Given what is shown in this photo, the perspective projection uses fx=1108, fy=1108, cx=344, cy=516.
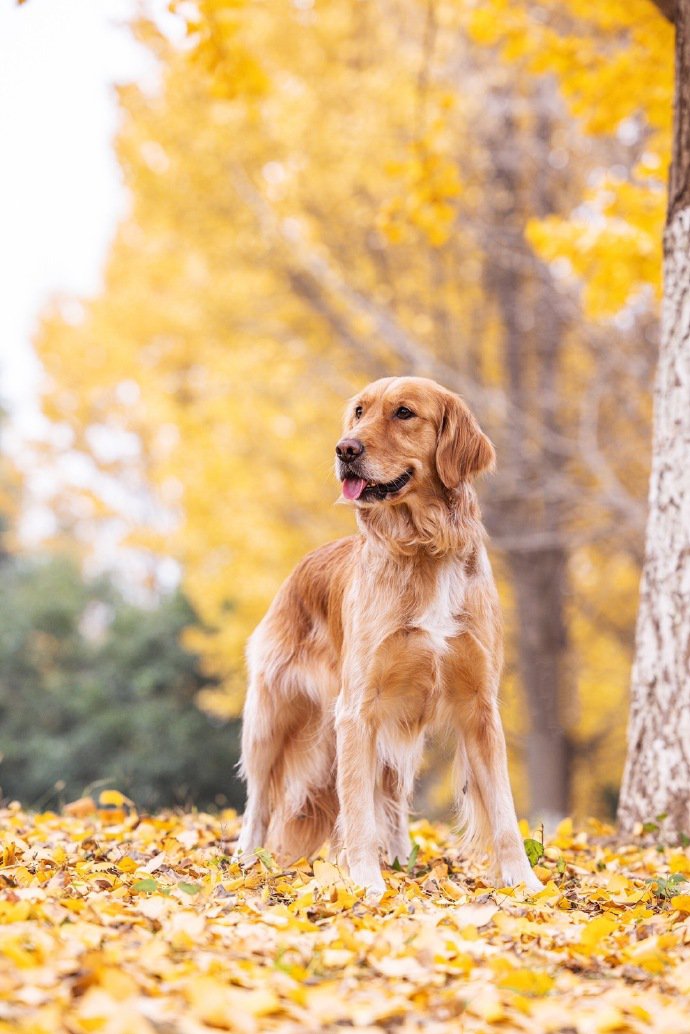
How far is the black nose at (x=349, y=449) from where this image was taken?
3754 mm

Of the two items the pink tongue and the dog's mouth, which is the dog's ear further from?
the pink tongue

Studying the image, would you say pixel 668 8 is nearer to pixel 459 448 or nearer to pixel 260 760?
pixel 459 448

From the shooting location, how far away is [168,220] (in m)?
12.7

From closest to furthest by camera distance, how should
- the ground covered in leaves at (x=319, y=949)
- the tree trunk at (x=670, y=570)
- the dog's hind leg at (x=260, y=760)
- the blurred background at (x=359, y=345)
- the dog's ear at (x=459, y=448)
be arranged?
the ground covered in leaves at (x=319, y=949) → the dog's ear at (x=459, y=448) → the dog's hind leg at (x=260, y=760) → the tree trunk at (x=670, y=570) → the blurred background at (x=359, y=345)

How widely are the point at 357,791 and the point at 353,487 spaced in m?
1.07

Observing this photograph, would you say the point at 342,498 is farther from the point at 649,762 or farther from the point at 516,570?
the point at 516,570

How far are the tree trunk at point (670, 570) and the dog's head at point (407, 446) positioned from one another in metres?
1.37

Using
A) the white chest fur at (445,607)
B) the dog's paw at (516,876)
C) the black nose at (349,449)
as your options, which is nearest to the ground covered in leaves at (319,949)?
the dog's paw at (516,876)

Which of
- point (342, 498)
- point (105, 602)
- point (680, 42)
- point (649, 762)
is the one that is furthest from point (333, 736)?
point (105, 602)

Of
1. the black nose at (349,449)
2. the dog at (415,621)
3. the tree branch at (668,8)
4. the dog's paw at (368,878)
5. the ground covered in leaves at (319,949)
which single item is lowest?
the dog's paw at (368,878)

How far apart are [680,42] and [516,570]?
25.5ft

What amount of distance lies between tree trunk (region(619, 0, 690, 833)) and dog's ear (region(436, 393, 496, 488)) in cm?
136

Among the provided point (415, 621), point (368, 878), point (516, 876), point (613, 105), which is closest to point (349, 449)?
point (415, 621)

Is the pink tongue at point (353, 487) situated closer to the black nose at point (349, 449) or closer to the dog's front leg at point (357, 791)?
the black nose at point (349, 449)
